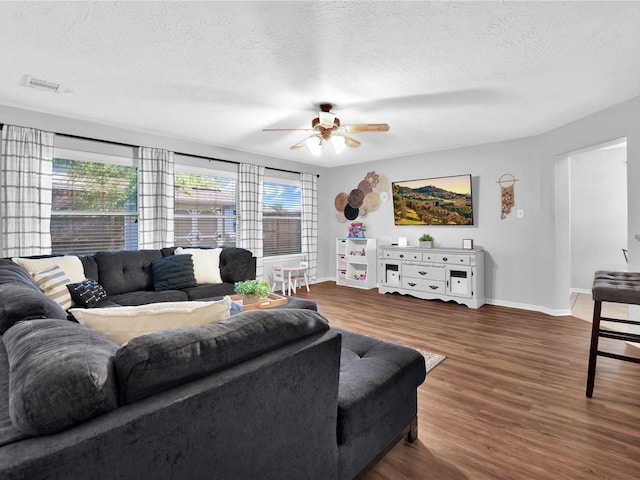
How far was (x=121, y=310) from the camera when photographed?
4.00 ft

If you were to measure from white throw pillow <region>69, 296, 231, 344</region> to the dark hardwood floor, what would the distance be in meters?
1.18

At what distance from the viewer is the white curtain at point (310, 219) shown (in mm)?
6367

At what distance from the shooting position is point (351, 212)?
6.59 m

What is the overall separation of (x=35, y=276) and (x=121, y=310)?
2.25 m

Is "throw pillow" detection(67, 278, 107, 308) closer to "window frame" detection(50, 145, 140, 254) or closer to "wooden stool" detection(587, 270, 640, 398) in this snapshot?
"window frame" detection(50, 145, 140, 254)

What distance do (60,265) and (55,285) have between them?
308mm

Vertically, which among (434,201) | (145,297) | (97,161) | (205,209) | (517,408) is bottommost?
(517,408)

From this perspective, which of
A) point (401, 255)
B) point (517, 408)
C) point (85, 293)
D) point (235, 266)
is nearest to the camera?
point (517, 408)

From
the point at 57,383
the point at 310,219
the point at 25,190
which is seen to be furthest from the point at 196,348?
the point at 310,219

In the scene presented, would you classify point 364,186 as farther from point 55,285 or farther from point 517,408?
point 55,285

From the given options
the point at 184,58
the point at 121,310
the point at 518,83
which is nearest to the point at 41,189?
the point at 184,58

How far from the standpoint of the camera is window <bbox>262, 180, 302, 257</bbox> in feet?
19.5

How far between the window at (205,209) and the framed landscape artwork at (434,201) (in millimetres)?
2864

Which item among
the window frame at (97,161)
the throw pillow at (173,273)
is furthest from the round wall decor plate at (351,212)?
the window frame at (97,161)
